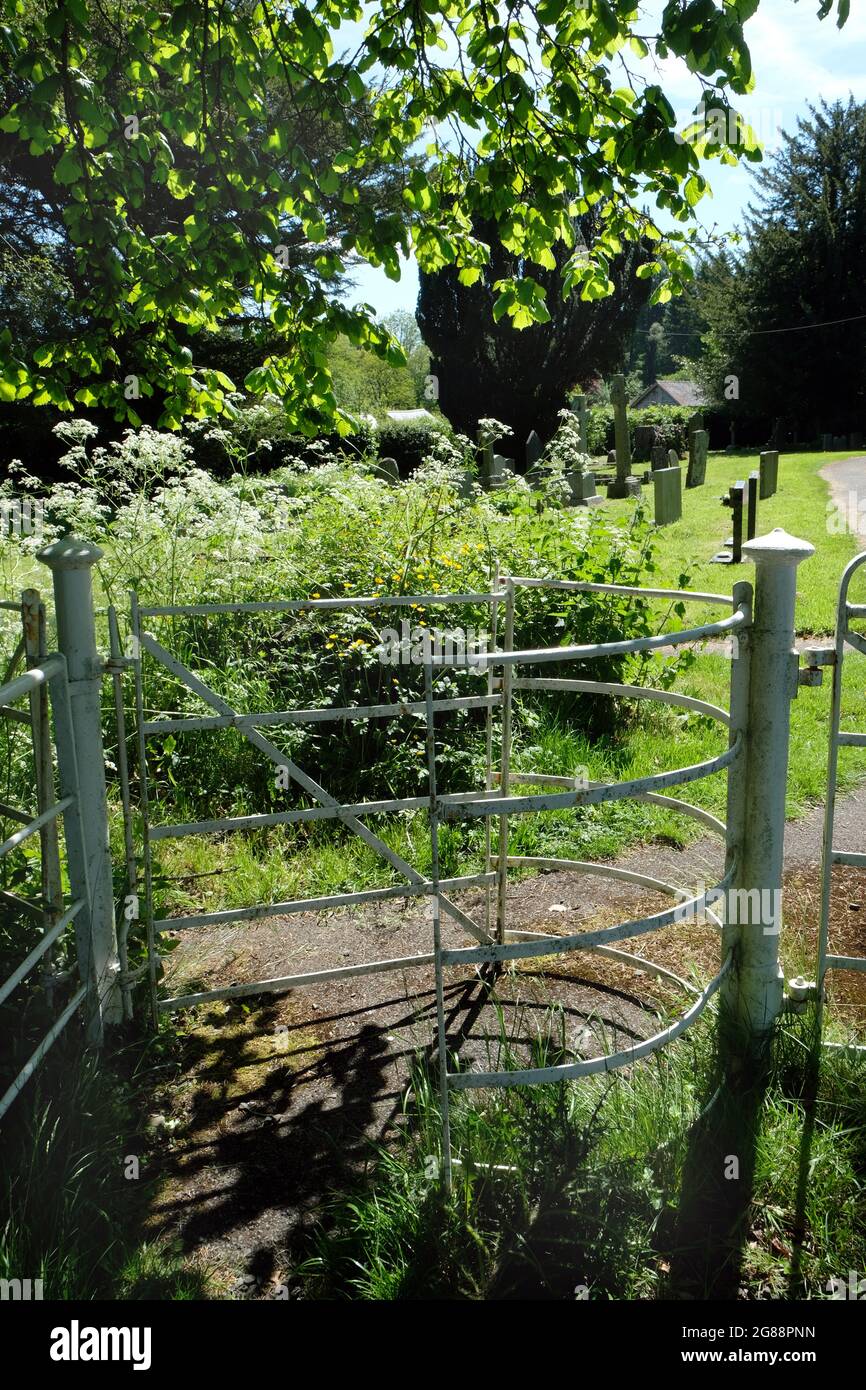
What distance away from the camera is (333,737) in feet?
19.3

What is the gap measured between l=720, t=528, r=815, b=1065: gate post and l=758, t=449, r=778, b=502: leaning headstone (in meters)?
17.5

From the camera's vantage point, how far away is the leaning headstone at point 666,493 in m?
16.8

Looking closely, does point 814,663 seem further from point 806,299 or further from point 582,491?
point 806,299

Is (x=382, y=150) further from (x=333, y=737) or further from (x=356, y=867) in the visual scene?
(x=356, y=867)

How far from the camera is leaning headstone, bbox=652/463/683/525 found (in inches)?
662

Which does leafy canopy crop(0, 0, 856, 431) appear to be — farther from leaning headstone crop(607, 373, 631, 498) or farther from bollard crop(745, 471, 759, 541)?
leaning headstone crop(607, 373, 631, 498)

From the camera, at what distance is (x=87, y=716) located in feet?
11.1

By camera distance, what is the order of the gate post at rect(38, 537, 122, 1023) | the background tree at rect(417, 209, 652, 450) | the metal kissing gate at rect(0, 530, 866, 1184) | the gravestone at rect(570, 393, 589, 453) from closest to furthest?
1. the metal kissing gate at rect(0, 530, 866, 1184)
2. the gate post at rect(38, 537, 122, 1023)
3. the gravestone at rect(570, 393, 589, 453)
4. the background tree at rect(417, 209, 652, 450)

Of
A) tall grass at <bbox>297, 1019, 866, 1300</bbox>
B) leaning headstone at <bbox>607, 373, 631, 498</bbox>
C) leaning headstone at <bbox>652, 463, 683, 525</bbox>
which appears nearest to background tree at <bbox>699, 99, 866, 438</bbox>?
leaning headstone at <bbox>607, 373, 631, 498</bbox>

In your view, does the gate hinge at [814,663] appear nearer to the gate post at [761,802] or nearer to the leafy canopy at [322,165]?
the gate post at [761,802]

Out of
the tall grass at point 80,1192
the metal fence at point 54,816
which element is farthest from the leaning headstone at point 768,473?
the tall grass at point 80,1192

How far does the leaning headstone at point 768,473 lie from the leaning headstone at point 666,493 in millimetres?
2996
